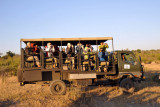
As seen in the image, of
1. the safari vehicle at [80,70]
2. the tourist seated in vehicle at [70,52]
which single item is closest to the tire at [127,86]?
the safari vehicle at [80,70]

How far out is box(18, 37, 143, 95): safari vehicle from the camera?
719 cm

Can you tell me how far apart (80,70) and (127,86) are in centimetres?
244

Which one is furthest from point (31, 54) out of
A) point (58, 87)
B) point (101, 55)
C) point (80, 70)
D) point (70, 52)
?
point (101, 55)

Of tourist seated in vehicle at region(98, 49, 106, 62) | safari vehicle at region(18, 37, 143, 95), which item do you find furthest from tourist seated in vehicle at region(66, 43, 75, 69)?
tourist seated in vehicle at region(98, 49, 106, 62)

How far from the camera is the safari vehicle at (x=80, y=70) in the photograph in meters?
7.19

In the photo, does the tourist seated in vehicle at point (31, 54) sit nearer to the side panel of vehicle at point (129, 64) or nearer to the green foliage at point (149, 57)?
the side panel of vehicle at point (129, 64)

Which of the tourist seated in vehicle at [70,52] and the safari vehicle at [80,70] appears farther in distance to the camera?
the tourist seated in vehicle at [70,52]

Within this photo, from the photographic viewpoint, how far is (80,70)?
7.38 m

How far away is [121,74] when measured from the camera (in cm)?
786

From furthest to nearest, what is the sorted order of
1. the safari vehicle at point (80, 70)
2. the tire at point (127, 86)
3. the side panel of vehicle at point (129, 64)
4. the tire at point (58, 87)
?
1. the side panel of vehicle at point (129, 64)
2. the tire at point (127, 86)
3. the tire at point (58, 87)
4. the safari vehicle at point (80, 70)

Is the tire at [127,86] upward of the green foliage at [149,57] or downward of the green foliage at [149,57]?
downward

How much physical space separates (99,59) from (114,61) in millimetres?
733

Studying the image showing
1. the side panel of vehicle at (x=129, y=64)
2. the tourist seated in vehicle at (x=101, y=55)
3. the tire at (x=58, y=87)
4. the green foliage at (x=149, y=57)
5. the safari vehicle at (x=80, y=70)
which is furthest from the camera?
the green foliage at (x=149, y=57)

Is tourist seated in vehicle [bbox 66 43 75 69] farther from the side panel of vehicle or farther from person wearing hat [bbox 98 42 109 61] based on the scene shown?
the side panel of vehicle
